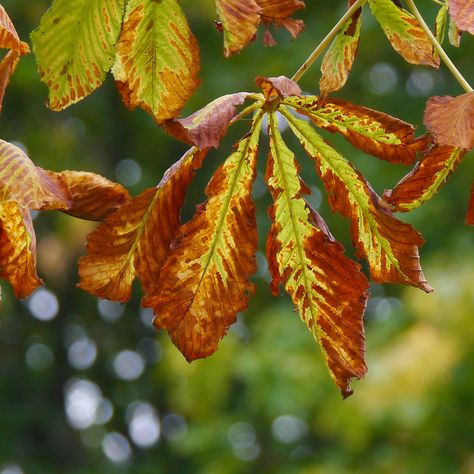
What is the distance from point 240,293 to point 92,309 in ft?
23.8

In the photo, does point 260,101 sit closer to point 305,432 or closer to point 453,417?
point 453,417

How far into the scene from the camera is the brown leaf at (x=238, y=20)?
2.13 ft

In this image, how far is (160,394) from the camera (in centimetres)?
805

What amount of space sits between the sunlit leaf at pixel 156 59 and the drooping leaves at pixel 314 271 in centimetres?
10

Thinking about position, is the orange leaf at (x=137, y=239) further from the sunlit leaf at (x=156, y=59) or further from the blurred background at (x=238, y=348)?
the blurred background at (x=238, y=348)

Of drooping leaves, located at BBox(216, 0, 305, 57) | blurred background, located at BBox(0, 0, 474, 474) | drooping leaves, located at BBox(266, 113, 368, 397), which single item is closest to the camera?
drooping leaves, located at BBox(216, 0, 305, 57)

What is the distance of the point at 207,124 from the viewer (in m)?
0.67

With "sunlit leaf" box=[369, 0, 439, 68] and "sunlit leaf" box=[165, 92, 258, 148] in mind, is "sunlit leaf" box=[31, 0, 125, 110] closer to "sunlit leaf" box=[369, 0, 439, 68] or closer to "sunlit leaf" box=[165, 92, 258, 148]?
"sunlit leaf" box=[165, 92, 258, 148]

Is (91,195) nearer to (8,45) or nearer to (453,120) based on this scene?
(8,45)

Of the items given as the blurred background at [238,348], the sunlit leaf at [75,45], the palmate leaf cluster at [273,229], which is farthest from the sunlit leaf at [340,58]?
the blurred background at [238,348]

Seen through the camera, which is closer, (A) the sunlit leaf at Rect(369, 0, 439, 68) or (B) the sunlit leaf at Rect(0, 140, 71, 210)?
(B) the sunlit leaf at Rect(0, 140, 71, 210)

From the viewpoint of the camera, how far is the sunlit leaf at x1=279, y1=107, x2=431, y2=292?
2.45 feet

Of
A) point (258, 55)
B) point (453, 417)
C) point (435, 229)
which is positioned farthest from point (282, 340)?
point (258, 55)

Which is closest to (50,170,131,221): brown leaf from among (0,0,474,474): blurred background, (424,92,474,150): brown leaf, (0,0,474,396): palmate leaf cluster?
(0,0,474,396): palmate leaf cluster
